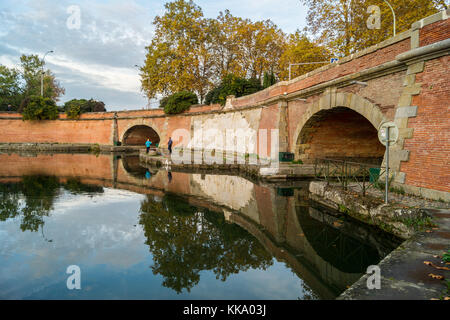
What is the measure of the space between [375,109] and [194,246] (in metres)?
6.51

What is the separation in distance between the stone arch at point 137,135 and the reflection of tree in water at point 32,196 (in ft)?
63.8

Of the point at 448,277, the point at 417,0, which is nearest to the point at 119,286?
the point at 448,277

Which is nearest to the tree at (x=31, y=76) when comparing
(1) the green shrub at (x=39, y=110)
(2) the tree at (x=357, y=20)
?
(1) the green shrub at (x=39, y=110)

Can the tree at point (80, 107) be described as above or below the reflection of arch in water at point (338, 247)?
above

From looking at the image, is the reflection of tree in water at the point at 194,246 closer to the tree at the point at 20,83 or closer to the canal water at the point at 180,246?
the canal water at the point at 180,246

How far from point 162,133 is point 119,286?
25.6 metres

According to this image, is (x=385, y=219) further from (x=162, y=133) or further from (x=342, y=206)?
(x=162, y=133)

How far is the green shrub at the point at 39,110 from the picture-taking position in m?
34.1

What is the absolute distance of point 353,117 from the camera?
1248 cm

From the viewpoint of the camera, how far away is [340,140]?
45.0ft

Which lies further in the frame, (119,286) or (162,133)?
(162,133)
